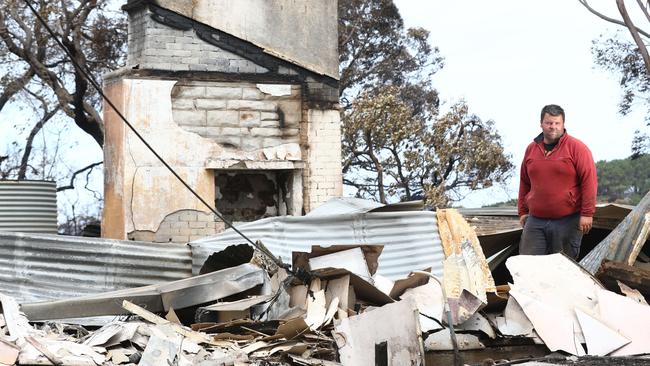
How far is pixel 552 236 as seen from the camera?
7.62 metres

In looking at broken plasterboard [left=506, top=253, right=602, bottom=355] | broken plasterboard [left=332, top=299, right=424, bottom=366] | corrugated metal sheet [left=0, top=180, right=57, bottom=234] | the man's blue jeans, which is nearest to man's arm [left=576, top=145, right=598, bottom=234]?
the man's blue jeans

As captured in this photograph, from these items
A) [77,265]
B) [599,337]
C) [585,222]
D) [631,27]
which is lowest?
[599,337]

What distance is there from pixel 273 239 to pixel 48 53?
1503 centimetres

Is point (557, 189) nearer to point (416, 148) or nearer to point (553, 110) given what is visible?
point (553, 110)

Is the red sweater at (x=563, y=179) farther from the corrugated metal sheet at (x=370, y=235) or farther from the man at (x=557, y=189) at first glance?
the corrugated metal sheet at (x=370, y=235)

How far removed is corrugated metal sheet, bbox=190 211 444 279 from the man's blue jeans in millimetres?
1532

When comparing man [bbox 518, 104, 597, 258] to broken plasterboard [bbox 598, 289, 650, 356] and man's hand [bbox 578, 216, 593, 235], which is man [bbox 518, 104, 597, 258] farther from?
broken plasterboard [bbox 598, 289, 650, 356]

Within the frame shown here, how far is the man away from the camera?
24.4ft

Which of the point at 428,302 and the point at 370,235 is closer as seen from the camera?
the point at 428,302

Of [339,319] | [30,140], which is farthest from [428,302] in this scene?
[30,140]

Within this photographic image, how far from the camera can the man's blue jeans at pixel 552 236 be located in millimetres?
7566

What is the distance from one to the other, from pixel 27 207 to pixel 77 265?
16.7ft

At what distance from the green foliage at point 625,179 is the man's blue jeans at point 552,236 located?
75.6ft

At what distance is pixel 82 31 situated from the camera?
22094mm
